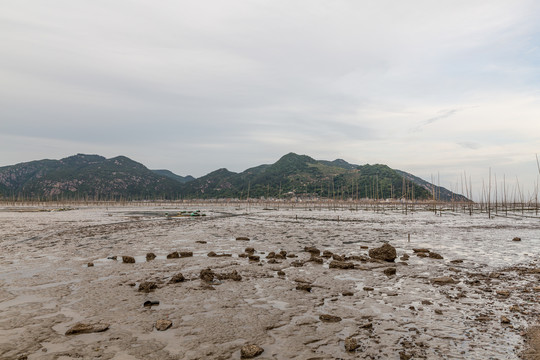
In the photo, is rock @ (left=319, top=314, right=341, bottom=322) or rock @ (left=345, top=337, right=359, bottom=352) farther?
rock @ (left=319, top=314, right=341, bottom=322)

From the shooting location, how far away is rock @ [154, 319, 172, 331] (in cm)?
848

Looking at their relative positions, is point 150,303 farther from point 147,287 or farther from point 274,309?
point 274,309

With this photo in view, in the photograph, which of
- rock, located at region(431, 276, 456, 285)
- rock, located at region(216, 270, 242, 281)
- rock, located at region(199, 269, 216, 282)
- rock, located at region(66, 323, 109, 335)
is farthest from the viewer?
rock, located at region(216, 270, 242, 281)

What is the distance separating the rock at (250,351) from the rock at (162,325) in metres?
2.64

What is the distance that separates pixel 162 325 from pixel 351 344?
16.7 feet

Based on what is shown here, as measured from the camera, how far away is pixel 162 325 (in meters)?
8.59

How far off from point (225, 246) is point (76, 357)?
18.1 m

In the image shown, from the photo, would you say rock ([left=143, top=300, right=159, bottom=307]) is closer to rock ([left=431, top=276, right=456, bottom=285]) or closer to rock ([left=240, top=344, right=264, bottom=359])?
rock ([left=240, top=344, right=264, bottom=359])

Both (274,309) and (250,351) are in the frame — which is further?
(274,309)

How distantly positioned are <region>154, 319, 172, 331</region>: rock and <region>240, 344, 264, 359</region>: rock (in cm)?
A: 264

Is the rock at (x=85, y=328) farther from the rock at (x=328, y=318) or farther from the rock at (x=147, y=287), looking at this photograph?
the rock at (x=328, y=318)

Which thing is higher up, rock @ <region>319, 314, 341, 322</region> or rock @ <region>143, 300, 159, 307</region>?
rock @ <region>319, 314, 341, 322</region>

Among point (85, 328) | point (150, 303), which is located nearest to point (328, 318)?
point (150, 303)

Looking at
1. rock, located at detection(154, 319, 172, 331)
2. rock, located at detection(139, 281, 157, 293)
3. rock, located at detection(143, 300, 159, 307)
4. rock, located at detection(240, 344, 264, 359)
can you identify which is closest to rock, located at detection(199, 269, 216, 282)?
rock, located at detection(139, 281, 157, 293)
